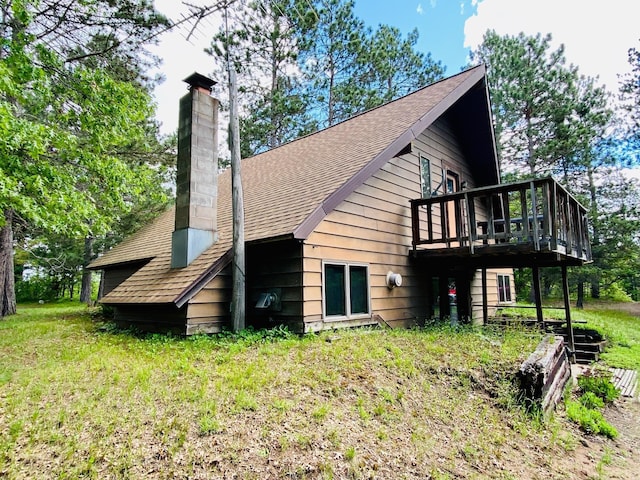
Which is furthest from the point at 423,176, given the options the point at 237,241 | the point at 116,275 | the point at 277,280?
the point at 116,275

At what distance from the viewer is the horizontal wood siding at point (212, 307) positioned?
6.33 meters

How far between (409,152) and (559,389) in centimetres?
556

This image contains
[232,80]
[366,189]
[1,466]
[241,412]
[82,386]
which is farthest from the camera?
[366,189]

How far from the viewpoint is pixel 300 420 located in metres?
3.30

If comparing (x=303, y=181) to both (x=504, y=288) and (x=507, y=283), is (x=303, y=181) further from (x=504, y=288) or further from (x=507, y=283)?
(x=507, y=283)

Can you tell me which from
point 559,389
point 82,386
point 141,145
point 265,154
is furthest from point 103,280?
point 559,389

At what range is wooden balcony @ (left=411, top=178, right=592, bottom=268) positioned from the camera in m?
6.58

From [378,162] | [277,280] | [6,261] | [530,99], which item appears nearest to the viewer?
[277,280]

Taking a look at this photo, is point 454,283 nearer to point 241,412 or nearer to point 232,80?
point 232,80

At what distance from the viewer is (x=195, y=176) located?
7367 millimetres

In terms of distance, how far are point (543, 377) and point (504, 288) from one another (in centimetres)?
948

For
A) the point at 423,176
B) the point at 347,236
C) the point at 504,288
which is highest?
the point at 423,176

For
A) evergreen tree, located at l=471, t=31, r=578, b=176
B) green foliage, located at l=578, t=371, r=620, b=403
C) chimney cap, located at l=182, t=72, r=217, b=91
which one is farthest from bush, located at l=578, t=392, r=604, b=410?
evergreen tree, located at l=471, t=31, r=578, b=176

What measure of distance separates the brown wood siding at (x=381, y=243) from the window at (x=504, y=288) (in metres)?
4.77
